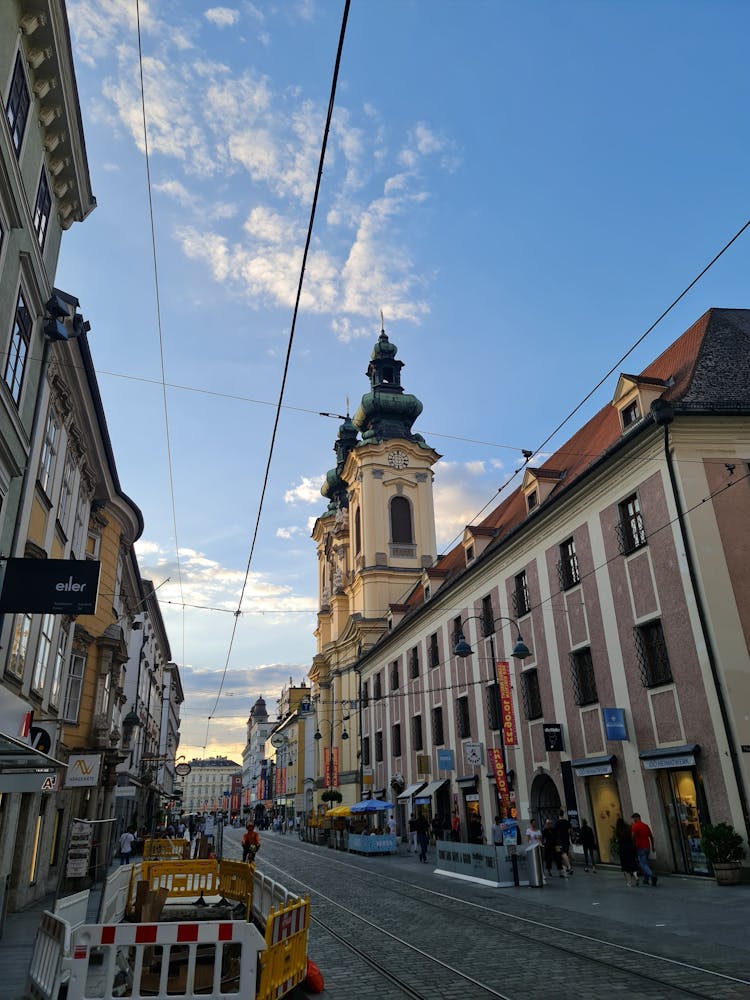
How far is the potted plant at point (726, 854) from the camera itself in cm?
1627

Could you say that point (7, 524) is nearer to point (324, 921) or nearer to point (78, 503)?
point (78, 503)

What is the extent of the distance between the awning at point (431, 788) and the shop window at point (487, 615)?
8.04 metres

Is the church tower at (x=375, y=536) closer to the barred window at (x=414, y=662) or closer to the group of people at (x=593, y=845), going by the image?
the barred window at (x=414, y=662)

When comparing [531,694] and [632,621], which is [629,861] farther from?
[531,694]

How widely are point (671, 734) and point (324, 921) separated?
10.2 metres

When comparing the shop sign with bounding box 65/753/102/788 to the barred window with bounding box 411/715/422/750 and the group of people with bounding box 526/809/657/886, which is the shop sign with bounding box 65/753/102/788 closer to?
the group of people with bounding box 526/809/657/886

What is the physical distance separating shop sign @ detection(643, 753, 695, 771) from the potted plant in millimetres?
1882

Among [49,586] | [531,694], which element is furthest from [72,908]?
[531,694]

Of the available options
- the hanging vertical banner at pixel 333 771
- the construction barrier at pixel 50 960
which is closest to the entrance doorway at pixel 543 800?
the construction barrier at pixel 50 960

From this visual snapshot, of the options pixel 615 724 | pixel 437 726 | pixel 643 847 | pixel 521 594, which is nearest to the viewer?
pixel 643 847

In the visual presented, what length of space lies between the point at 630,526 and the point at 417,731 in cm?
2182

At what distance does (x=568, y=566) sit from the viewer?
25.1m

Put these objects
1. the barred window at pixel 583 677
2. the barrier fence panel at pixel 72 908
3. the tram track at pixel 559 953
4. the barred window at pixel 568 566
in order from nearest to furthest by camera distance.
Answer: the tram track at pixel 559 953, the barrier fence panel at pixel 72 908, the barred window at pixel 583 677, the barred window at pixel 568 566

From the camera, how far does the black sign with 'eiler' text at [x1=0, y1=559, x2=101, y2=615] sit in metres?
12.0
